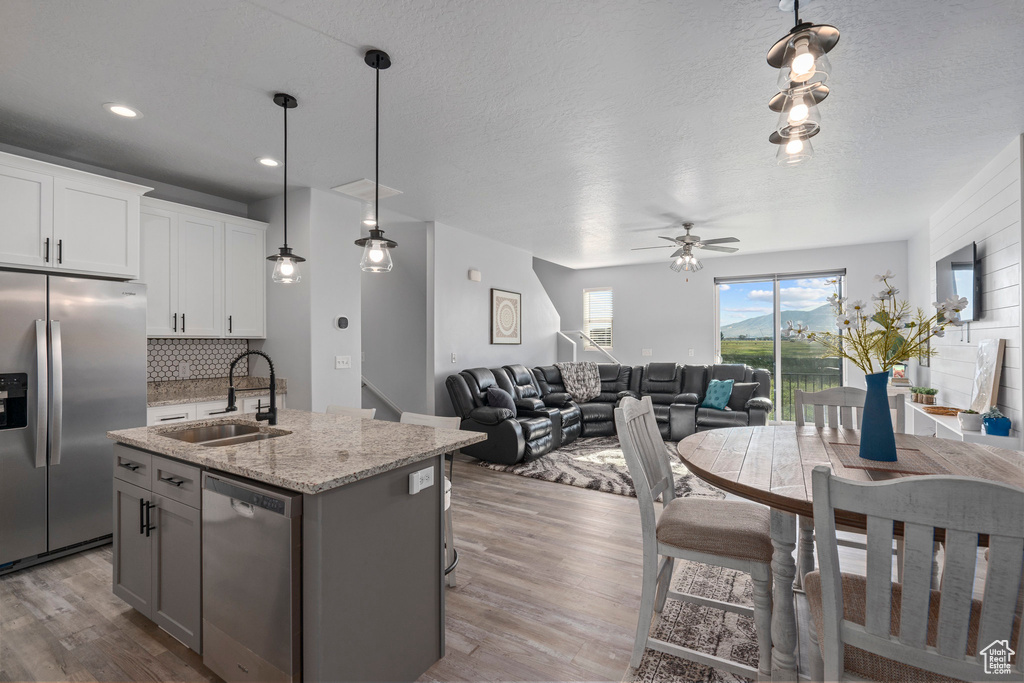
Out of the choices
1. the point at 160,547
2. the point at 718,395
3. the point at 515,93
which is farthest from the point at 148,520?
the point at 718,395

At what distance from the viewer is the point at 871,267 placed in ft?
21.6

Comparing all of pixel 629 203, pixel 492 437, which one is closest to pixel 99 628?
pixel 492 437

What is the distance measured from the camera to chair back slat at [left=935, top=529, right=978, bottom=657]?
1.00 metres

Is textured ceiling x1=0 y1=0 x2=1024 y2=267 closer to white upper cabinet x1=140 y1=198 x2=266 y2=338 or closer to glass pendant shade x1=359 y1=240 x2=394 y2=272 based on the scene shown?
white upper cabinet x1=140 y1=198 x2=266 y2=338

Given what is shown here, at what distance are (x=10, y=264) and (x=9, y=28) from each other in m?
1.39

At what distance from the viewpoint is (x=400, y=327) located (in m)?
6.18

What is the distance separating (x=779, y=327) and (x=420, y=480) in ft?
23.5

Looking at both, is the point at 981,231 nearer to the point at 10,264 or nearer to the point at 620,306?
the point at 620,306

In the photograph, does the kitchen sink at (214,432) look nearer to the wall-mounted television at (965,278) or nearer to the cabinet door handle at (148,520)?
the cabinet door handle at (148,520)

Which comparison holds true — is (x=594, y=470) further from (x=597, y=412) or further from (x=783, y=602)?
(x=783, y=602)

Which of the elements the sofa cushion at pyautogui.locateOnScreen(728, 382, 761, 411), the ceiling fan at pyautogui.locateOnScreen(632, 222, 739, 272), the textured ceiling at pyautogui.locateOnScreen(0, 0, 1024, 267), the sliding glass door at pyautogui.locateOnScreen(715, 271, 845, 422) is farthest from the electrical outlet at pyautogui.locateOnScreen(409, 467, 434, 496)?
the sliding glass door at pyautogui.locateOnScreen(715, 271, 845, 422)

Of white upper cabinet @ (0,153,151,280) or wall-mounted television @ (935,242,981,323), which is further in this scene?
wall-mounted television @ (935,242,981,323)

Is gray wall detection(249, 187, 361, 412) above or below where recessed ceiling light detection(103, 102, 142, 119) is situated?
below

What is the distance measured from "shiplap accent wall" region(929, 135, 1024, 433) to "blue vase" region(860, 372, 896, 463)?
233 centimetres
